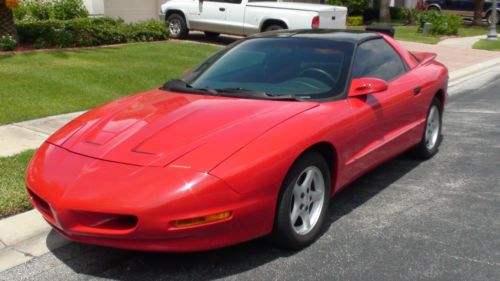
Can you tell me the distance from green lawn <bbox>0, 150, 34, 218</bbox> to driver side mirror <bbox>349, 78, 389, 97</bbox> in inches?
105

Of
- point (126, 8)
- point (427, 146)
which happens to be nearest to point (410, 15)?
point (126, 8)

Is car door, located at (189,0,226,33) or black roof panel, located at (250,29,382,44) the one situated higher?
black roof panel, located at (250,29,382,44)

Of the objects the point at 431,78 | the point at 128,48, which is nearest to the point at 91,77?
the point at 128,48

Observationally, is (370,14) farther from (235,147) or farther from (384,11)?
(235,147)

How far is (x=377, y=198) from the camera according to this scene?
16.4ft

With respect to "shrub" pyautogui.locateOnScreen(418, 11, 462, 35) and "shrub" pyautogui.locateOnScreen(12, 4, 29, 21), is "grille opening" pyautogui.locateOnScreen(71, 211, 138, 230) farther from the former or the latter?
"shrub" pyautogui.locateOnScreen(418, 11, 462, 35)

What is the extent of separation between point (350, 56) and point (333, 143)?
103 centimetres

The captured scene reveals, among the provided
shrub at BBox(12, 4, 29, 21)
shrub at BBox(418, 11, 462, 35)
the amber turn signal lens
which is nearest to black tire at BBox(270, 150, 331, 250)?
the amber turn signal lens

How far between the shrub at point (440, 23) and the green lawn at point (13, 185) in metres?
19.9

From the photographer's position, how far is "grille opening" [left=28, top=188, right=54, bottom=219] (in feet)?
11.8

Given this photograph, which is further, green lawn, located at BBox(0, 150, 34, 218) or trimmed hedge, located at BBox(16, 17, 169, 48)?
trimmed hedge, located at BBox(16, 17, 169, 48)

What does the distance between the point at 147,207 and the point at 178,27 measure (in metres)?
13.1

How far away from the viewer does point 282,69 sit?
473 cm

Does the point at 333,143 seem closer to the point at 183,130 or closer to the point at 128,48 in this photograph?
the point at 183,130
